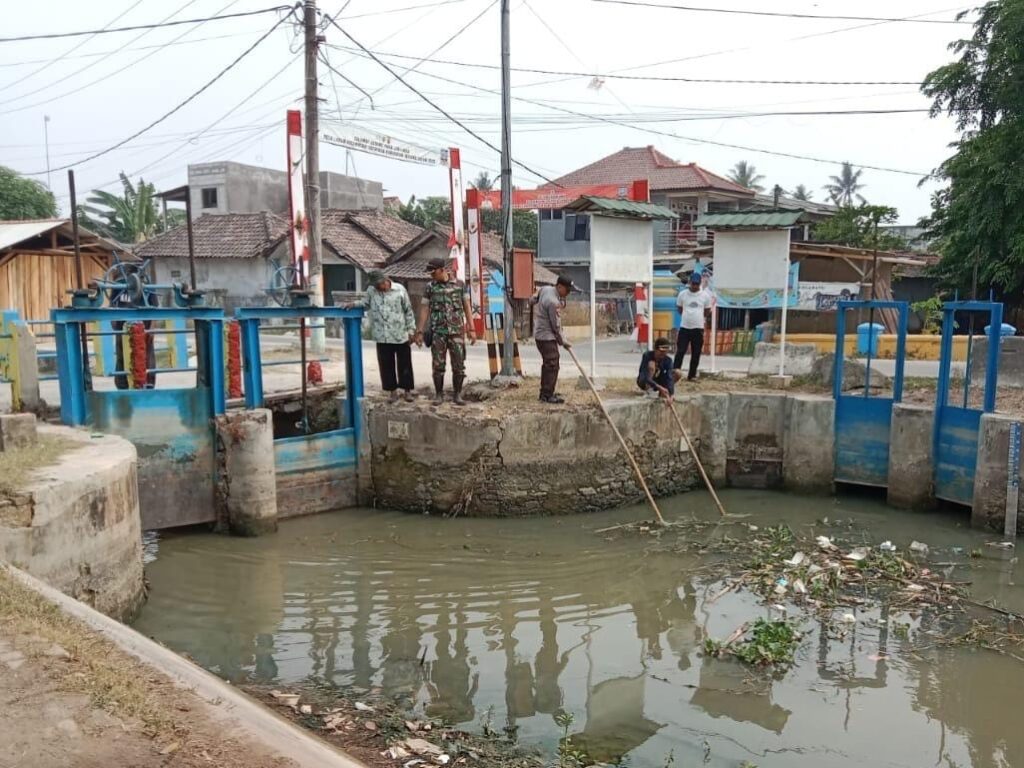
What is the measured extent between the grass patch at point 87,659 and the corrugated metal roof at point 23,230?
17.2 metres

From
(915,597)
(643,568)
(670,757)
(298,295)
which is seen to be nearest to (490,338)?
(298,295)

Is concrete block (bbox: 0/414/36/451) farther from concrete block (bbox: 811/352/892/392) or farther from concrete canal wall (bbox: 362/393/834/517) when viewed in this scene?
concrete block (bbox: 811/352/892/392)

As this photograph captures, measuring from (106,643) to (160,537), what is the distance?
559 centimetres

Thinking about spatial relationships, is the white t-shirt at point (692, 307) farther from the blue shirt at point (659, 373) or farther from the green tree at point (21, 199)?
the green tree at point (21, 199)

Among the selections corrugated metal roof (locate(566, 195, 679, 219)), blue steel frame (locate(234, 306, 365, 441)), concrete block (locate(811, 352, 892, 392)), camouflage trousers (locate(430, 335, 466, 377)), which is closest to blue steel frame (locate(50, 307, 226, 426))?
blue steel frame (locate(234, 306, 365, 441))

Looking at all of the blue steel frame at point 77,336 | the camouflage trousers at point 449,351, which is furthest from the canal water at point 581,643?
the camouflage trousers at point 449,351

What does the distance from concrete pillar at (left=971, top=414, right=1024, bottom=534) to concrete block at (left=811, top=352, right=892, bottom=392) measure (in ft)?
7.89

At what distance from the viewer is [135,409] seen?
9078 millimetres

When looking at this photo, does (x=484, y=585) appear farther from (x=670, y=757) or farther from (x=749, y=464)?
(x=749, y=464)

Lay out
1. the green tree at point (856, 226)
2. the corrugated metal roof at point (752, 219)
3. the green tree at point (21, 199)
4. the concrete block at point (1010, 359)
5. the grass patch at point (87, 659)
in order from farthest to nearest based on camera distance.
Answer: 1. the green tree at point (21, 199)
2. the green tree at point (856, 226)
3. the corrugated metal roof at point (752, 219)
4. the concrete block at point (1010, 359)
5. the grass patch at point (87, 659)

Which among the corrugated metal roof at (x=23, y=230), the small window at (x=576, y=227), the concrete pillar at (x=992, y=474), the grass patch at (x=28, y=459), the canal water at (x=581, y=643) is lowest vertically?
the canal water at (x=581, y=643)

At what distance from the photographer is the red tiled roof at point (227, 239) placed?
85.3 ft

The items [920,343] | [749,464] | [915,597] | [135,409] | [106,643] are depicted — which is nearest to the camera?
[106,643]

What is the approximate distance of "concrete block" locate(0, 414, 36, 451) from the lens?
7082mm
